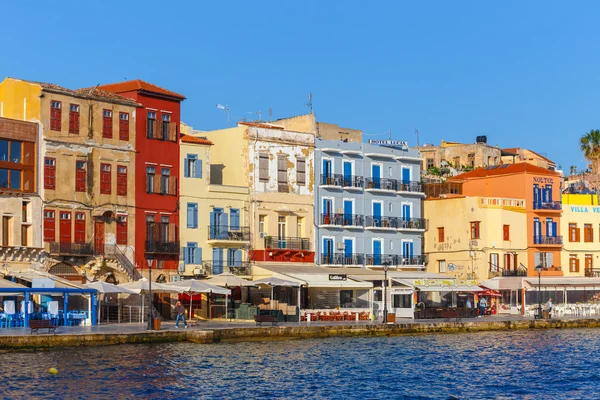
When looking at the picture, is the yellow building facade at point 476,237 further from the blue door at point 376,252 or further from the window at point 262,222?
the window at point 262,222

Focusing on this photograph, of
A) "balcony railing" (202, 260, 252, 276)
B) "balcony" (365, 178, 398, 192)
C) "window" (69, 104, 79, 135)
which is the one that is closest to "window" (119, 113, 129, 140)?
"window" (69, 104, 79, 135)

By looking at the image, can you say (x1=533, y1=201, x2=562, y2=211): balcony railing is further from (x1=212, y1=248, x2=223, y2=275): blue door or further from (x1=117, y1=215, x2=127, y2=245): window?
(x1=117, y1=215, x2=127, y2=245): window

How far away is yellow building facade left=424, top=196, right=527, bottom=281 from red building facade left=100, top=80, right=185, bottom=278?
21.5m

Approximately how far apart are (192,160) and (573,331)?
890 inches

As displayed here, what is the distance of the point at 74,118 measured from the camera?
189 feet

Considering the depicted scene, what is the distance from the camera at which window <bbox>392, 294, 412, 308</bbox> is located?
6725cm

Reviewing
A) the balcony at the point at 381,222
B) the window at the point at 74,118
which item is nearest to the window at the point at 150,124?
the window at the point at 74,118

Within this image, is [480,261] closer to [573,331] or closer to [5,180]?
[573,331]

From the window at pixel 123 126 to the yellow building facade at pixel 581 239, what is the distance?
3299 centimetres

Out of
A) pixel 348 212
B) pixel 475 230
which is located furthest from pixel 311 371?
pixel 475 230

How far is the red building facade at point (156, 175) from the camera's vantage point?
6028 centimetres

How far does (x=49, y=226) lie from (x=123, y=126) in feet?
22.8

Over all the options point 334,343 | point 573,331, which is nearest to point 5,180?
point 334,343

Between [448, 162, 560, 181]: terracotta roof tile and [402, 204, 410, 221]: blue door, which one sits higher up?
[448, 162, 560, 181]: terracotta roof tile
